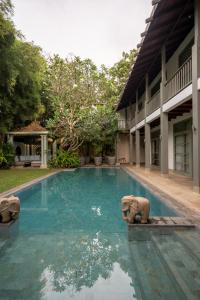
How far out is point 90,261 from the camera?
4.08 meters

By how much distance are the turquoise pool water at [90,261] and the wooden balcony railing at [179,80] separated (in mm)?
5506

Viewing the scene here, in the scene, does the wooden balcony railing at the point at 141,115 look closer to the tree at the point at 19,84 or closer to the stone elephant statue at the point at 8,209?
the tree at the point at 19,84

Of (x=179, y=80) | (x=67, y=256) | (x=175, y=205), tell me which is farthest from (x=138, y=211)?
(x=179, y=80)

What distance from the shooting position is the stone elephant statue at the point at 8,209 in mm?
5395

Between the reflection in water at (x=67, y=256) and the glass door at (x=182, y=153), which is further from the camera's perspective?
the glass door at (x=182, y=153)

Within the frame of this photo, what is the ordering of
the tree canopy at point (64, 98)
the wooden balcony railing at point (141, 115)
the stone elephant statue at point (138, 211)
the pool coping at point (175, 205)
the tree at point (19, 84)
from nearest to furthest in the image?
the stone elephant statue at point (138, 211) < the pool coping at point (175, 205) < the tree at point (19, 84) < the wooden balcony railing at point (141, 115) < the tree canopy at point (64, 98)

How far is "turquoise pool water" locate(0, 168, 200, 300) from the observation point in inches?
125

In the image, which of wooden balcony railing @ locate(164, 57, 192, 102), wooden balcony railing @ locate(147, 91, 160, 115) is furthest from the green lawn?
wooden balcony railing @ locate(164, 57, 192, 102)

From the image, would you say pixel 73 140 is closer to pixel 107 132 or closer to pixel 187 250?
pixel 107 132

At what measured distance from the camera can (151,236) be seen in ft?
15.8

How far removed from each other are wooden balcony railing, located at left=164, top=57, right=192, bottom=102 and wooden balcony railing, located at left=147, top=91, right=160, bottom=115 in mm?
1617

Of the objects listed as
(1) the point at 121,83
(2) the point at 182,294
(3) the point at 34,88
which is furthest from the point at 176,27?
(1) the point at 121,83

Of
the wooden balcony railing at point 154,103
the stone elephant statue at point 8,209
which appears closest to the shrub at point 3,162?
the wooden balcony railing at point 154,103

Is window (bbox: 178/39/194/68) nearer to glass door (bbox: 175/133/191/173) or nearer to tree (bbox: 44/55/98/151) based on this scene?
glass door (bbox: 175/133/191/173)
